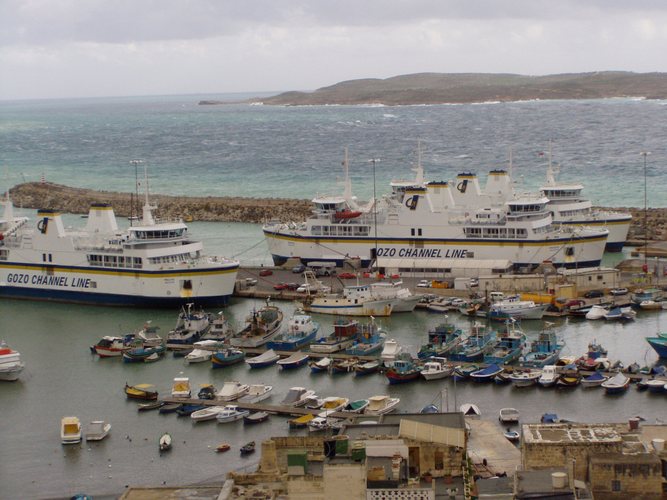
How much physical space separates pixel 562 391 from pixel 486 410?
3.19 meters

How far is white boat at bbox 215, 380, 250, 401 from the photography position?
37.6 m

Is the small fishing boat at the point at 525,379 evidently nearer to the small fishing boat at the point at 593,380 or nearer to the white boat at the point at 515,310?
the small fishing boat at the point at 593,380

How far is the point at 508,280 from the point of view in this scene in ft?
169

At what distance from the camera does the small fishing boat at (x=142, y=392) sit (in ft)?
126

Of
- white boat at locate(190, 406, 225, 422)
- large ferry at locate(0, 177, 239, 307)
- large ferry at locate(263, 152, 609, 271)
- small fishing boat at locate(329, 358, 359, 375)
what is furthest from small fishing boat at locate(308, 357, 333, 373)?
large ferry at locate(263, 152, 609, 271)

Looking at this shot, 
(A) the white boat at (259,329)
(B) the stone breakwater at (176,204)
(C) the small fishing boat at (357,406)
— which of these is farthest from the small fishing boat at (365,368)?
(B) the stone breakwater at (176,204)

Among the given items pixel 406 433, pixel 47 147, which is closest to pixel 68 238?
pixel 406 433

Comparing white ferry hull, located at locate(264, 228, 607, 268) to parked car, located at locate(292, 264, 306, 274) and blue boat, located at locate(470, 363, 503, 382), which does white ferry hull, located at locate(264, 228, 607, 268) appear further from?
blue boat, located at locate(470, 363, 503, 382)

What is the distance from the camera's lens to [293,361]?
4184 centimetres

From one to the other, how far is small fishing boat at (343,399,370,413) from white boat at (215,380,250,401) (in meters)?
3.72

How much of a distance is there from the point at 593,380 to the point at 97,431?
15311 mm

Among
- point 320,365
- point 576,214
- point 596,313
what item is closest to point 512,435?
point 320,365

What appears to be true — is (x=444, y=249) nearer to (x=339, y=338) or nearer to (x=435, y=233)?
(x=435, y=233)

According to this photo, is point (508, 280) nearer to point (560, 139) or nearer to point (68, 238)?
point (68, 238)
